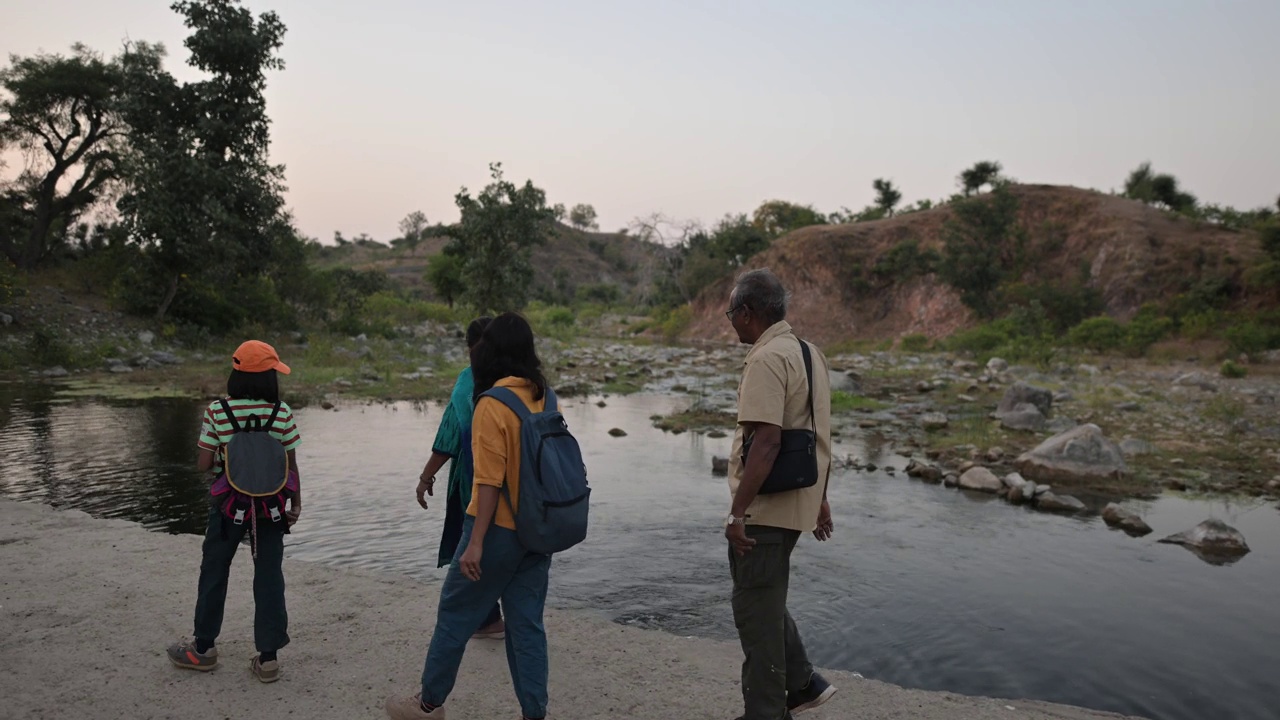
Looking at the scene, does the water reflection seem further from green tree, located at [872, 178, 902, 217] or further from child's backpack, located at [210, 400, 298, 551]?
green tree, located at [872, 178, 902, 217]

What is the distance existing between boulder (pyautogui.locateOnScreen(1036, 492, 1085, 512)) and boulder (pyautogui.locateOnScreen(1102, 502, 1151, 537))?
31 cm

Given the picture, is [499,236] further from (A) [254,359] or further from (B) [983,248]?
(B) [983,248]

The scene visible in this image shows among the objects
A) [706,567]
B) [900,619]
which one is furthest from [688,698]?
[706,567]

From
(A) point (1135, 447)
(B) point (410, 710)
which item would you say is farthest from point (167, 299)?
(B) point (410, 710)

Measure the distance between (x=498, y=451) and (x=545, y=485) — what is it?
8.5 inches

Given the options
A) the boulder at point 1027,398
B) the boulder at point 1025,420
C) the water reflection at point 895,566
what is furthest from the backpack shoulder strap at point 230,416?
the boulder at point 1027,398

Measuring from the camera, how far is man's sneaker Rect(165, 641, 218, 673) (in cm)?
387

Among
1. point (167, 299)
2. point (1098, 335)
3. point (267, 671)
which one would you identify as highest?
point (1098, 335)

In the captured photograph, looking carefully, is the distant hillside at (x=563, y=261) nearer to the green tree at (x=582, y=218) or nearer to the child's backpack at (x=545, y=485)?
the green tree at (x=582, y=218)

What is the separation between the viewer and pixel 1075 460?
393 inches

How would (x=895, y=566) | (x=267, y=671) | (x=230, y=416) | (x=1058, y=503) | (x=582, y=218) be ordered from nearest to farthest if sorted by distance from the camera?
(x=230, y=416), (x=267, y=671), (x=895, y=566), (x=1058, y=503), (x=582, y=218)

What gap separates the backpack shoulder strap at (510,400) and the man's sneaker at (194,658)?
6.46 ft

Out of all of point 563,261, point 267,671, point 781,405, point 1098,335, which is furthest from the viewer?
point 563,261

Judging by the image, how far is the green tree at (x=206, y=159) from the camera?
73.2 ft
